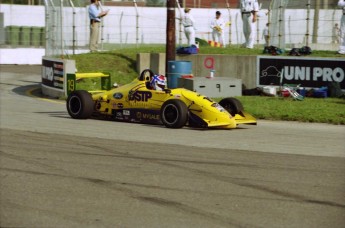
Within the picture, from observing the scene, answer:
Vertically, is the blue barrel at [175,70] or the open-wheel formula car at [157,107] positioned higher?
the blue barrel at [175,70]

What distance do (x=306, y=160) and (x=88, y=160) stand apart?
2855 millimetres

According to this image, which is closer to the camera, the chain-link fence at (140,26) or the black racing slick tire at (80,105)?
the black racing slick tire at (80,105)

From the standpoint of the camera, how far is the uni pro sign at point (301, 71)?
1967 centimetres

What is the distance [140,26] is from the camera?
40312mm

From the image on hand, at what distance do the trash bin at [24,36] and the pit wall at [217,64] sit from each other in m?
18.0

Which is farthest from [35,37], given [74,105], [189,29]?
[74,105]

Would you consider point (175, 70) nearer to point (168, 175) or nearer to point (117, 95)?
point (117, 95)

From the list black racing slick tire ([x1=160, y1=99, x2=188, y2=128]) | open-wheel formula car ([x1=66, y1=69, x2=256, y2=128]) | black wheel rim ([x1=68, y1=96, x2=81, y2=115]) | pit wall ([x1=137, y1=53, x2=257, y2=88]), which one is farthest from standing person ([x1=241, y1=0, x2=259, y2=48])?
black racing slick tire ([x1=160, y1=99, x2=188, y2=128])

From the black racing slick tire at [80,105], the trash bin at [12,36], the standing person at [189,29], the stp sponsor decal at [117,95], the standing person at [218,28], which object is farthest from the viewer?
the trash bin at [12,36]

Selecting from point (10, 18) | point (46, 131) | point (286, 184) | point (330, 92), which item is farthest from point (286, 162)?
point (10, 18)

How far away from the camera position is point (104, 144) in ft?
39.8

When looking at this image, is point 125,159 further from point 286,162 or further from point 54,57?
point 54,57

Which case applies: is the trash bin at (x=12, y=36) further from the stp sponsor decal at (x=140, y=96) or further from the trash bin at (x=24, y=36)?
the stp sponsor decal at (x=140, y=96)

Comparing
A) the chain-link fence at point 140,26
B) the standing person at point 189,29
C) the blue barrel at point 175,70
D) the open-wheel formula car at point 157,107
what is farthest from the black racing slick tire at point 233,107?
the standing person at point 189,29
